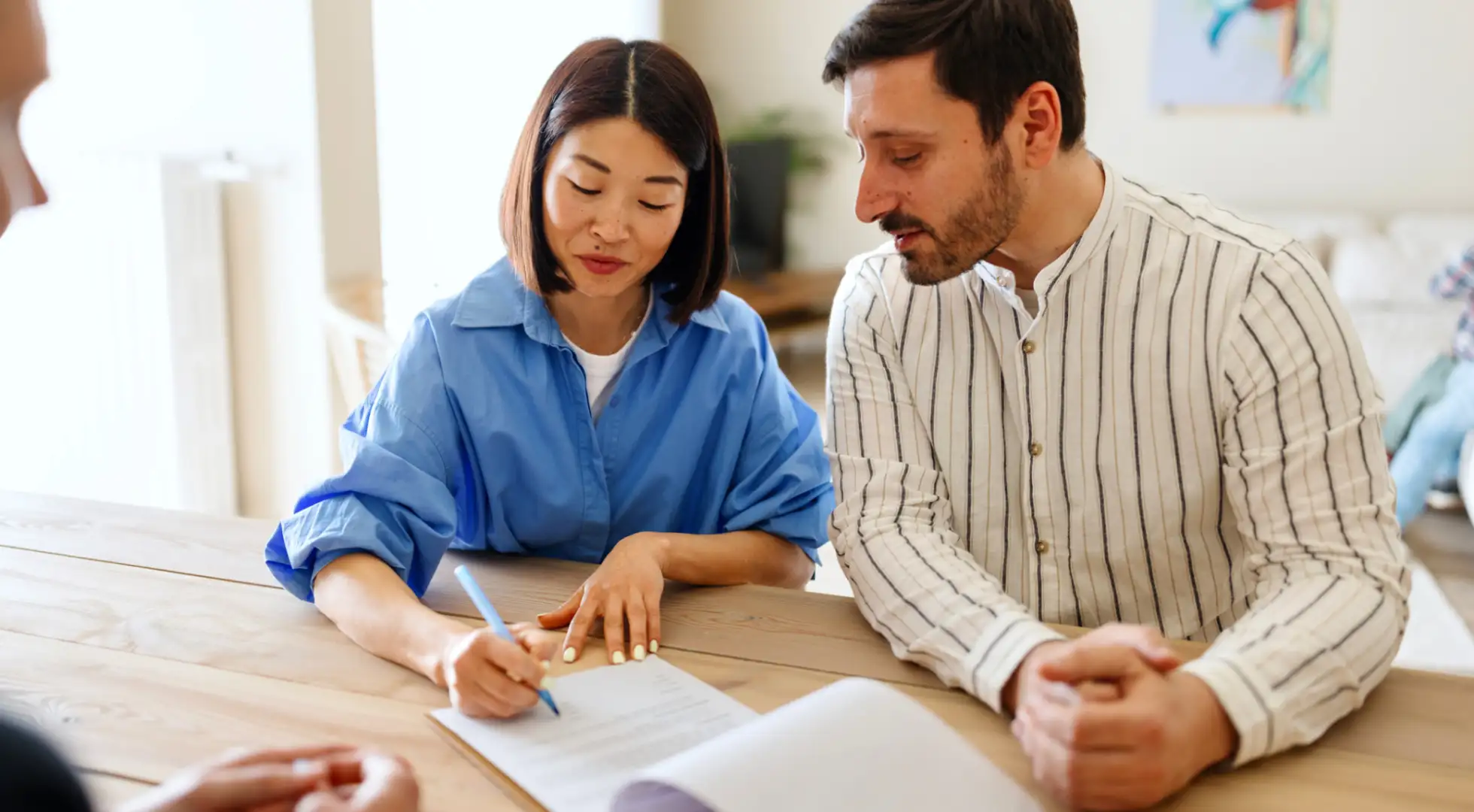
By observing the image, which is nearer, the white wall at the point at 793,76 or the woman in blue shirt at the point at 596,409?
the woman in blue shirt at the point at 596,409

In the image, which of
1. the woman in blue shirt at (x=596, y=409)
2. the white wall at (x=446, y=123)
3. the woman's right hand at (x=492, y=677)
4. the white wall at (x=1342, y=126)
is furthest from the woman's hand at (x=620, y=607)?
the white wall at (x=1342, y=126)

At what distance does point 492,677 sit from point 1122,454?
686mm

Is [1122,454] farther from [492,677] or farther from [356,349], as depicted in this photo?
[356,349]

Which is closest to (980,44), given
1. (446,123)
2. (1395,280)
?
(446,123)

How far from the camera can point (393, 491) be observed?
1279 mm

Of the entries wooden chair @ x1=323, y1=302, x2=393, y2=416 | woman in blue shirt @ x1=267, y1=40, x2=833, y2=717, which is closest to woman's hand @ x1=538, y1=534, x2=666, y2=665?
woman in blue shirt @ x1=267, y1=40, x2=833, y2=717

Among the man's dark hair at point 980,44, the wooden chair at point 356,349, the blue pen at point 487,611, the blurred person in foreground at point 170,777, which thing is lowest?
the wooden chair at point 356,349

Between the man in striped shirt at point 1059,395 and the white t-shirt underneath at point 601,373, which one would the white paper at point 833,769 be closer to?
the man in striped shirt at point 1059,395

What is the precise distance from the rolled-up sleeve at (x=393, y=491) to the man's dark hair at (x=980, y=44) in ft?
1.88

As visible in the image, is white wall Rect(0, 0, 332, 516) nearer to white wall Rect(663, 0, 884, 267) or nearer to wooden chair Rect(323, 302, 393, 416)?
wooden chair Rect(323, 302, 393, 416)

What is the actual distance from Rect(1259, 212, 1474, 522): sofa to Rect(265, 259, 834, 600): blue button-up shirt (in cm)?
331

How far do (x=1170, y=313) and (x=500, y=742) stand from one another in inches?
30.5

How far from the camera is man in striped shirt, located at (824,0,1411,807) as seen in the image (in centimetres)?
113

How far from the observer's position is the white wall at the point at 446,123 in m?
3.52
